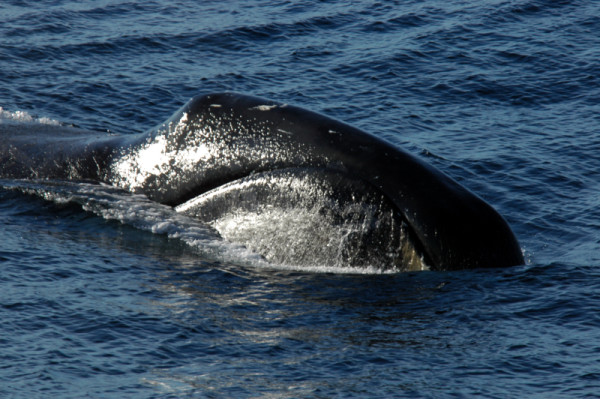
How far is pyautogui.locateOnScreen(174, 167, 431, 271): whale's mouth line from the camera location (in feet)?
36.4

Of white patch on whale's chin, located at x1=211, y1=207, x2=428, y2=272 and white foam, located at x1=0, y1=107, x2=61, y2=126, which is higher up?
white foam, located at x1=0, y1=107, x2=61, y2=126

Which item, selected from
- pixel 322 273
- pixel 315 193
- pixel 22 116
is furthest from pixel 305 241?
pixel 22 116

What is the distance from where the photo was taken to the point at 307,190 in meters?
11.5

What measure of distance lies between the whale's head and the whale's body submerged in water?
1 centimetres

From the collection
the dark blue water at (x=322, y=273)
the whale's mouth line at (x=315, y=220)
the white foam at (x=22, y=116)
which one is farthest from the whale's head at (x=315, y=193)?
the white foam at (x=22, y=116)

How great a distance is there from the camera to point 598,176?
16891 millimetres

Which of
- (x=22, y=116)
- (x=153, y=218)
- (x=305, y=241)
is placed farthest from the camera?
(x=22, y=116)

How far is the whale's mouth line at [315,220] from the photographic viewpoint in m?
11.1

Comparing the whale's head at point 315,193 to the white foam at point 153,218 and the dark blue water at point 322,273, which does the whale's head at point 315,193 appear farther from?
the dark blue water at point 322,273

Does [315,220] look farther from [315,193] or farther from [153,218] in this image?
[153,218]

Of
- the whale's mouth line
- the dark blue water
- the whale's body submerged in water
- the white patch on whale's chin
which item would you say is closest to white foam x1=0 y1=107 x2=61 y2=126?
the dark blue water

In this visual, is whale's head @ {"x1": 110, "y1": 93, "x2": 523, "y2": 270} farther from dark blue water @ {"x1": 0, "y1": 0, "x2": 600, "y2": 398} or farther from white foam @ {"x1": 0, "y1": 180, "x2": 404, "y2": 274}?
dark blue water @ {"x1": 0, "y1": 0, "x2": 600, "y2": 398}

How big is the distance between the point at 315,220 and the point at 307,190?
38 cm

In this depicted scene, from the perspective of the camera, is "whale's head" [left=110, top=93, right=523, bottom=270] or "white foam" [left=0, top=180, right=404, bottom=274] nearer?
"whale's head" [left=110, top=93, right=523, bottom=270]
